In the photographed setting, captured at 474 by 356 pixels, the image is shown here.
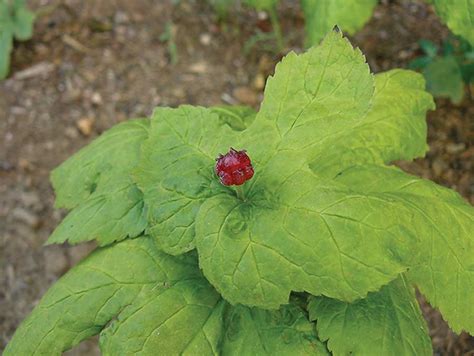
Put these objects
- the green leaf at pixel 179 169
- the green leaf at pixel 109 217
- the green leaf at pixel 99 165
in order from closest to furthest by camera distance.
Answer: the green leaf at pixel 179 169
the green leaf at pixel 109 217
the green leaf at pixel 99 165

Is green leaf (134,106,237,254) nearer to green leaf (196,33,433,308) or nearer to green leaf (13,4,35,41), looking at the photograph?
A: green leaf (196,33,433,308)

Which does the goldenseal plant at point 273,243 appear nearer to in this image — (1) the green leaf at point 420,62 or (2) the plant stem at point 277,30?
(1) the green leaf at point 420,62

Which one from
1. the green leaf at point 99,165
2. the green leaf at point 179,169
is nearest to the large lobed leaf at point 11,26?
the green leaf at point 99,165

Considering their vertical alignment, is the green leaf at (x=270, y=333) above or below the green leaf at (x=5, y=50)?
above

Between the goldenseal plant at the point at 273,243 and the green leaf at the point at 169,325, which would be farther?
the green leaf at the point at 169,325

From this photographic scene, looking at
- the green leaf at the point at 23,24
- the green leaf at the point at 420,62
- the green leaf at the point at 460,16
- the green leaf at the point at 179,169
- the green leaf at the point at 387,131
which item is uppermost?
the green leaf at the point at 460,16

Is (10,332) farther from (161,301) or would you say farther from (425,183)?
(425,183)
